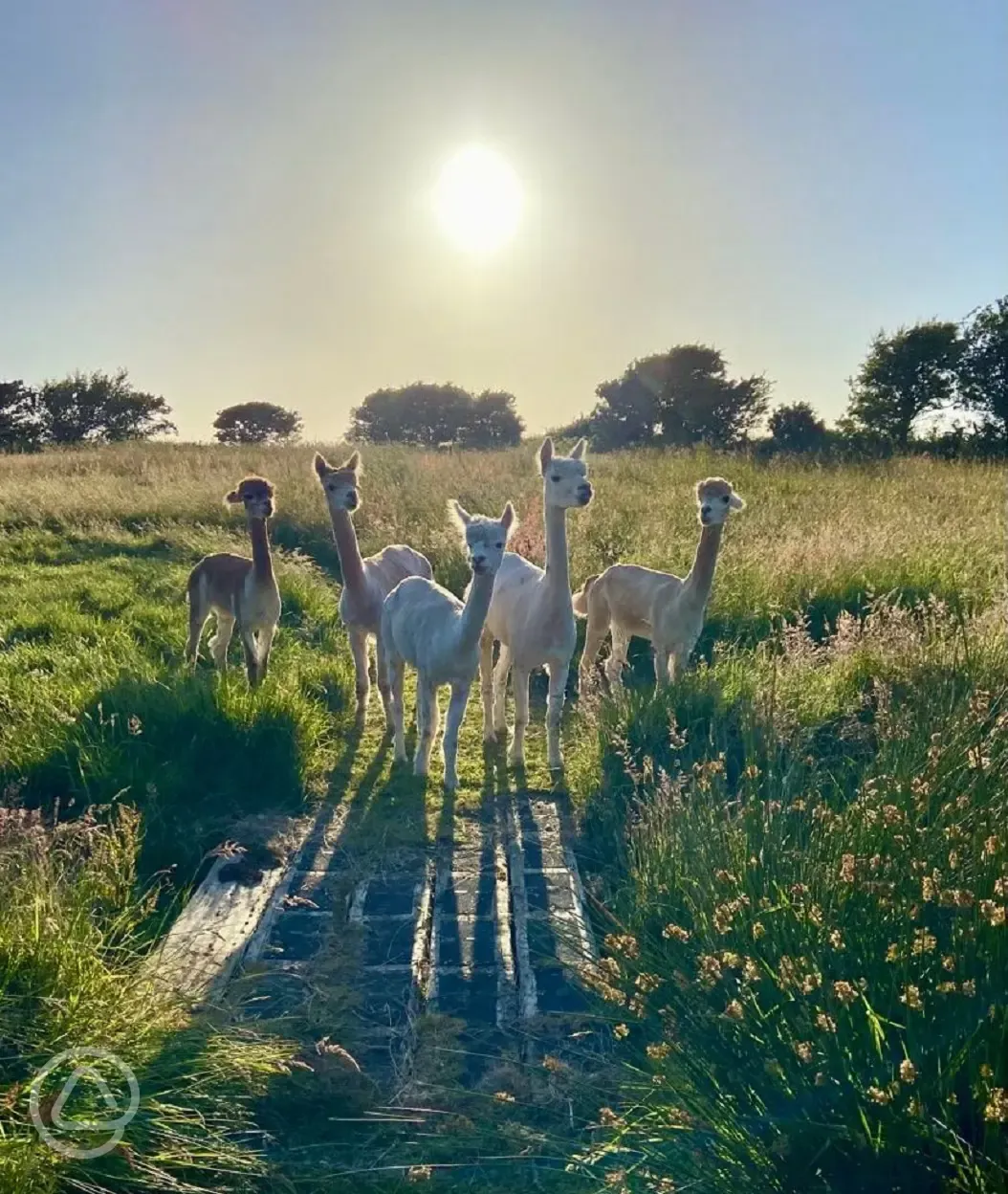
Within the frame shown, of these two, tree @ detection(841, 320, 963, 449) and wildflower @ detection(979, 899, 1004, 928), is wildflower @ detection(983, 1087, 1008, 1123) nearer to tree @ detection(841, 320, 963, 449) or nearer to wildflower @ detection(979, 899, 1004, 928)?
wildflower @ detection(979, 899, 1004, 928)

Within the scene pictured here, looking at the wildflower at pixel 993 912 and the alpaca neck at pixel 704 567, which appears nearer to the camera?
the wildflower at pixel 993 912

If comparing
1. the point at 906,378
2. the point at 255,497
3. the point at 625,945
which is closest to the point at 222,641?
the point at 255,497

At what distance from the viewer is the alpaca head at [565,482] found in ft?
20.6

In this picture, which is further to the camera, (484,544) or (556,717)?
(556,717)

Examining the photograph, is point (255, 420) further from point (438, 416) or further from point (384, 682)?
point (384, 682)

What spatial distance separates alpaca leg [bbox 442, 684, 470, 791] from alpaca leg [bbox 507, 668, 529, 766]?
23.3 inches

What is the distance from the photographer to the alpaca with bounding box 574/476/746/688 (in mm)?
7062

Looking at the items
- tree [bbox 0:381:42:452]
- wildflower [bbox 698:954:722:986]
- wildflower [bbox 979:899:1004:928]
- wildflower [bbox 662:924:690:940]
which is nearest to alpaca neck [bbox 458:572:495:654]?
wildflower [bbox 662:924:690:940]

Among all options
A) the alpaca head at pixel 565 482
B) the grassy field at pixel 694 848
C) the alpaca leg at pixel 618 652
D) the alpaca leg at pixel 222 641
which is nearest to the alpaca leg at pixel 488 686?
the grassy field at pixel 694 848

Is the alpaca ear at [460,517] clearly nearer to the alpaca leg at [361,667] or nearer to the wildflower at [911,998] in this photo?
the alpaca leg at [361,667]

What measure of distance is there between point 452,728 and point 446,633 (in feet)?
2.12

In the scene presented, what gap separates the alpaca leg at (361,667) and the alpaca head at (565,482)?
2.23 metres

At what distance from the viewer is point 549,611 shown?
254 inches
